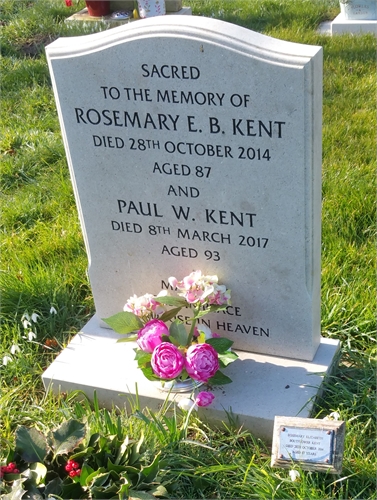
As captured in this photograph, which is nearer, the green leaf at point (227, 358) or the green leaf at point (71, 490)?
the green leaf at point (71, 490)

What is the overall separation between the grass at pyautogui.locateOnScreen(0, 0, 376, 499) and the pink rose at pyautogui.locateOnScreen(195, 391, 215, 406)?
0.10 m

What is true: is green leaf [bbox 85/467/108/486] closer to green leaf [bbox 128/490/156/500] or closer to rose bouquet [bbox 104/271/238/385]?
green leaf [bbox 128/490/156/500]

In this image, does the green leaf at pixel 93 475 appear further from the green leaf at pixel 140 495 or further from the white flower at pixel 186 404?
the white flower at pixel 186 404

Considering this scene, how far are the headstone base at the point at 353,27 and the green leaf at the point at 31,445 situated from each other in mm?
4747

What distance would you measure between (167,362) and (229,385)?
1.00ft

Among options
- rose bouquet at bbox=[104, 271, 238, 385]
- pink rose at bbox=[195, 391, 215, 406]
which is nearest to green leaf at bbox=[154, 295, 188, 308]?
rose bouquet at bbox=[104, 271, 238, 385]

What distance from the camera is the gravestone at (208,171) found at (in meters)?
2.37

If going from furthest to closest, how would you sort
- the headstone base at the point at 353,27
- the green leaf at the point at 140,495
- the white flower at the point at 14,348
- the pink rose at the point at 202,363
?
the headstone base at the point at 353,27, the white flower at the point at 14,348, the pink rose at the point at 202,363, the green leaf at the point at 140,495

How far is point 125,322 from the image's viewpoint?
9.29 ft

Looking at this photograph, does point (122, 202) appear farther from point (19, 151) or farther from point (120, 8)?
point (120, 8)

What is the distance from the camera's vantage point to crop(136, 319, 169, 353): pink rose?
105 inches

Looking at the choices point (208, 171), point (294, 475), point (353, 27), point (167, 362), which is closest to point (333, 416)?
point (294, 475)

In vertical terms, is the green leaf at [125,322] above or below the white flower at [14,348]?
above

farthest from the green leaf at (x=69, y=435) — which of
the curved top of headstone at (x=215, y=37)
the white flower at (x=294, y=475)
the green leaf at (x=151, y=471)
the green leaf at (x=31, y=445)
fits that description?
the curved top of headstone at (x=215, y=37)
